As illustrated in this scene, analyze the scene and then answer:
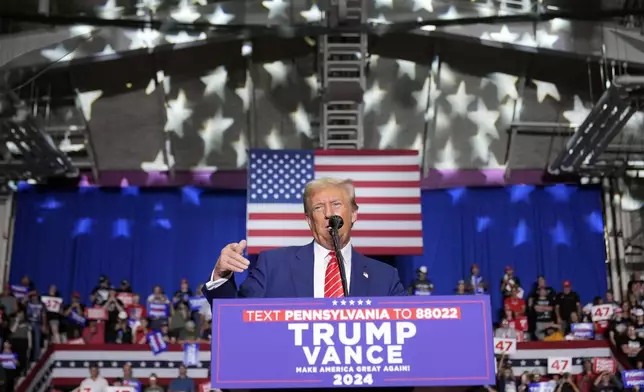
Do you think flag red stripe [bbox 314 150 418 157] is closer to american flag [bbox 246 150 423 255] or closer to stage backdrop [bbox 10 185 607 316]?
american flag [bbox 246 150 423 255]

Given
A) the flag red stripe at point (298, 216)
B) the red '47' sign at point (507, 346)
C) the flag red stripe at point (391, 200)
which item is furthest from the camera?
the red '47' sign at point (507, 346)

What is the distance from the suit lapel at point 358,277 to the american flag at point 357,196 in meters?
11.5

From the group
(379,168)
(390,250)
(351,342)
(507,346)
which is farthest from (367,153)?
(351,342)

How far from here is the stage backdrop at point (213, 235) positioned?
20.2 metres

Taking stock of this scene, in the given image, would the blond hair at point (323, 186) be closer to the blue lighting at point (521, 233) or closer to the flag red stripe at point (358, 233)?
the flag red stripe at point (358, 233)

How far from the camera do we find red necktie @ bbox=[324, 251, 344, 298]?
3412 millimetres

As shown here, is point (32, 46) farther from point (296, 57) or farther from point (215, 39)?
point (296, 57)

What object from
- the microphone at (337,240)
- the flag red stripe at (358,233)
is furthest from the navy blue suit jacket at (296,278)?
the flag red stripe at (358,233)

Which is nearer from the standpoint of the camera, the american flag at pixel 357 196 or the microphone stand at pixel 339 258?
the microphone stand at pixel 339 258

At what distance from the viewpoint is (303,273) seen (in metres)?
3.51

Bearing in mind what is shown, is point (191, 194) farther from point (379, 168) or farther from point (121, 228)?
point (379, 168)

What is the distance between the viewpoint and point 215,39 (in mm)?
17062

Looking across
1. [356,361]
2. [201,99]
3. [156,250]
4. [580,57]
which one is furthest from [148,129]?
[356,361]

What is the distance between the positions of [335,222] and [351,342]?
61cm
